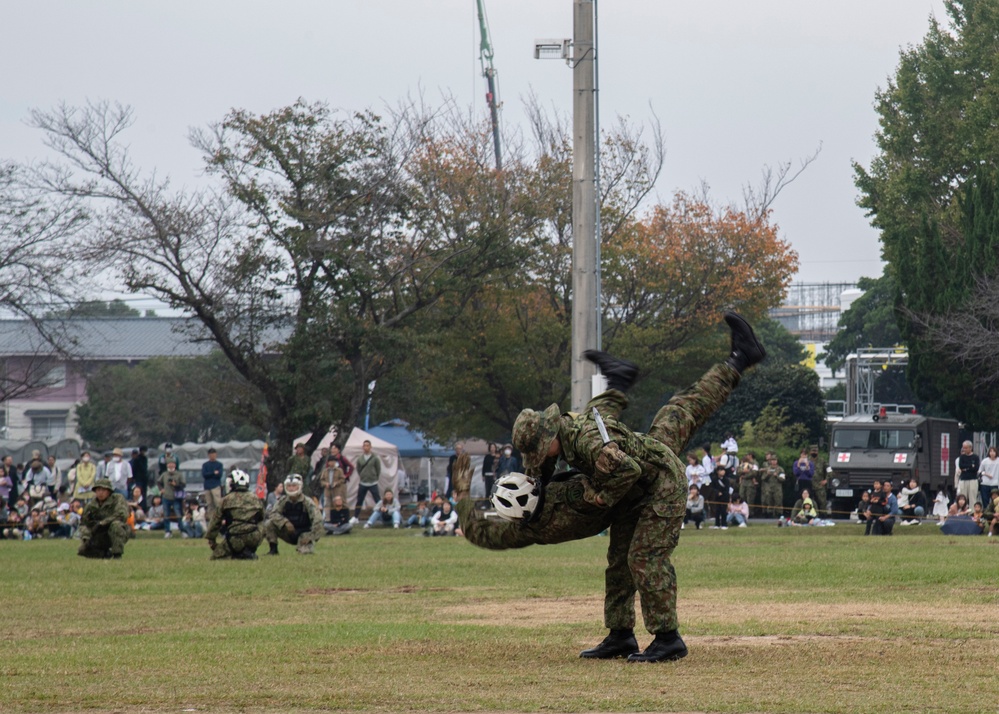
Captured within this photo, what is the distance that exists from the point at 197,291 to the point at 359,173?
4.65m

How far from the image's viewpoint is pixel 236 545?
65.9ft

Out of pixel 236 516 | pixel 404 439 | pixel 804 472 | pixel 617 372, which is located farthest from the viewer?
pixel 404 439

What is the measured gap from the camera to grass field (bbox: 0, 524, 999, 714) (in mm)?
7254

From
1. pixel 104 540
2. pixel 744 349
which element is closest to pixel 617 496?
pixel 744 349

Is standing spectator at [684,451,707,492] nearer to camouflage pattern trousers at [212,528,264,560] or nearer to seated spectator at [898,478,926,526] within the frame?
seated spectator at [898,478,926,526]

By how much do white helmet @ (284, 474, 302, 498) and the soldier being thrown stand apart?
1204 centimetres

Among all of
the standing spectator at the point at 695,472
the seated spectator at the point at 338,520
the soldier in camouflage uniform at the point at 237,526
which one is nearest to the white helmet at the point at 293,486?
the soldier in camouflage uniform at the point at 237,526

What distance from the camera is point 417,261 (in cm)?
3222

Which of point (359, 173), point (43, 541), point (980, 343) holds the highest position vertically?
point (359, 173)

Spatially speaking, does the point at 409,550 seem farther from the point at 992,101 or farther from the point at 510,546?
the point at 992,101

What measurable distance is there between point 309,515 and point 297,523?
0.21 m

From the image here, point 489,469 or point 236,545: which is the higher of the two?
point 489,469

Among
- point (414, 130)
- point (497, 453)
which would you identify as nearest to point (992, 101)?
point (414, 130)

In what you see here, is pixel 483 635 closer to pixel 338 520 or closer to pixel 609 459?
pixel 609 459
